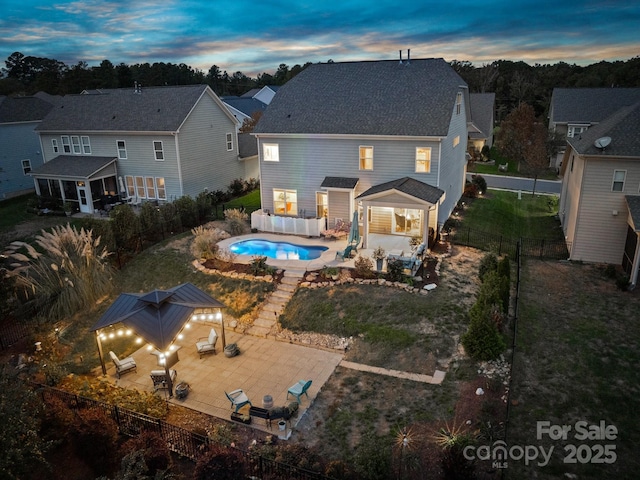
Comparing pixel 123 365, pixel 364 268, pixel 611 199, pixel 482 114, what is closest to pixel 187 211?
pixel 364 268

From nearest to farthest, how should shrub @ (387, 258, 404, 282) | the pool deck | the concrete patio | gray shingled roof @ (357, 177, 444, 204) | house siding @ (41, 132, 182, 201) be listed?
the concrete patio
shrub @ (387, 258, 404, 282)
the pool deck
gray shingled roof @ (357, 177, 444, 204)
house siding @ (41, 132, 182, 201)

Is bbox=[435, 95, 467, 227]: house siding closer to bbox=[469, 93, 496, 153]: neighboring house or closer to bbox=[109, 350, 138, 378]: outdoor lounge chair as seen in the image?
bbox=[109, 350, 138, 378]: outdoor lounge chair

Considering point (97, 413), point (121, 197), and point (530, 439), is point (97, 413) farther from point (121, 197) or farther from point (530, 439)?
point (121, 197)

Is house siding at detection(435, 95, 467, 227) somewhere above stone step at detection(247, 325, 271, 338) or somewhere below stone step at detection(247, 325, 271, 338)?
above

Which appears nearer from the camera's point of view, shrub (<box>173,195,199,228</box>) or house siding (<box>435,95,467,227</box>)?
house siding (<box>435,95,467,227</box>)

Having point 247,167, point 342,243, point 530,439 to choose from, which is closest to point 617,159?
point 342,243

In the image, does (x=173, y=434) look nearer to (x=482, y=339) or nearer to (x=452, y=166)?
(x=482, y=339)

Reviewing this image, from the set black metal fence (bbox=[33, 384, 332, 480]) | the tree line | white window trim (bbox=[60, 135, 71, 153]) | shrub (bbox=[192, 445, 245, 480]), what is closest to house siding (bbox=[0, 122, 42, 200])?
white window trim (bbox=[60, 135, 71, 153])
